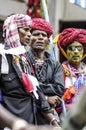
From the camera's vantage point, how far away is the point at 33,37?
231 inches

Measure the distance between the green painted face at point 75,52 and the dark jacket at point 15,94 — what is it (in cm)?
163

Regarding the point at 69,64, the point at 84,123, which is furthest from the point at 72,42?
the point at 84,123

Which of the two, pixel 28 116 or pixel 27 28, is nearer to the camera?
pixel 28 116

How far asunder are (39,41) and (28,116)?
1168 millimetres

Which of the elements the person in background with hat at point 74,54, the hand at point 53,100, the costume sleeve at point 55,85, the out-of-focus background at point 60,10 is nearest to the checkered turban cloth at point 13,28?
the costume sleeve at point 55,85

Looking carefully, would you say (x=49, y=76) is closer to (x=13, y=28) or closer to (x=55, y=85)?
(x=55, y=85)

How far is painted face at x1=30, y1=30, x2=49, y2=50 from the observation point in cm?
580

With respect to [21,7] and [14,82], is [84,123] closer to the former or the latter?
[14,82]

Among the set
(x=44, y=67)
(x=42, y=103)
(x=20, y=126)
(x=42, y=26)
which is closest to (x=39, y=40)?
(x=42, y=26)

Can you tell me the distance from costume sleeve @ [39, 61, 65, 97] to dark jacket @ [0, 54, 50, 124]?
0.46 m

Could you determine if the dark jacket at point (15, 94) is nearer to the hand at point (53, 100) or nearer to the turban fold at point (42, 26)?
the hand at point (53, 100)

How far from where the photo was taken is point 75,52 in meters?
6.45

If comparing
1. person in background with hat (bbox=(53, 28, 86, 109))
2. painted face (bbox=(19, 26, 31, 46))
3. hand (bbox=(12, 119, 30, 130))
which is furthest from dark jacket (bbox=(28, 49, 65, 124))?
hand (bbox=(12, 119, 30, 130))

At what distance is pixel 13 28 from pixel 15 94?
744mm
